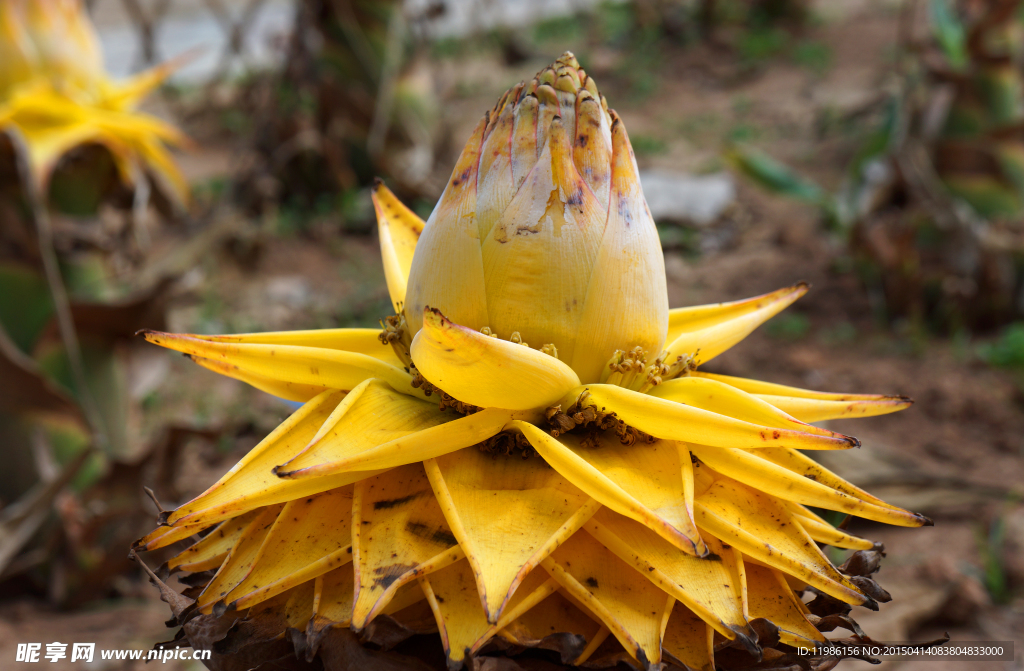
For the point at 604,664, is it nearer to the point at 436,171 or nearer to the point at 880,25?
the point at 436,171

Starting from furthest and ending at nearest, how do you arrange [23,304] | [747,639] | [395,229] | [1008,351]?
[1008,351] → [23,304] → [395,229] → [747,639]

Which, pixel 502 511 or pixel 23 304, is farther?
pixel 23 304

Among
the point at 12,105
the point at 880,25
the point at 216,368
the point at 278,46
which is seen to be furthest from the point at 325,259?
the point at 880,25

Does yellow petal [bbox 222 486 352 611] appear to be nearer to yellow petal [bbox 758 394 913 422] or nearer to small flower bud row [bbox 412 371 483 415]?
small flower bud row [bbox 412 371 483 415]

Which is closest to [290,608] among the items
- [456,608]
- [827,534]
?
[456,608]

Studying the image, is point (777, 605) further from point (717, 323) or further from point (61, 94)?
point (61, 94)

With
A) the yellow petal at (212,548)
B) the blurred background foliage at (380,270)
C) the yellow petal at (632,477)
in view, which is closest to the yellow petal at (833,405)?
the yellow petal at (632,477)
